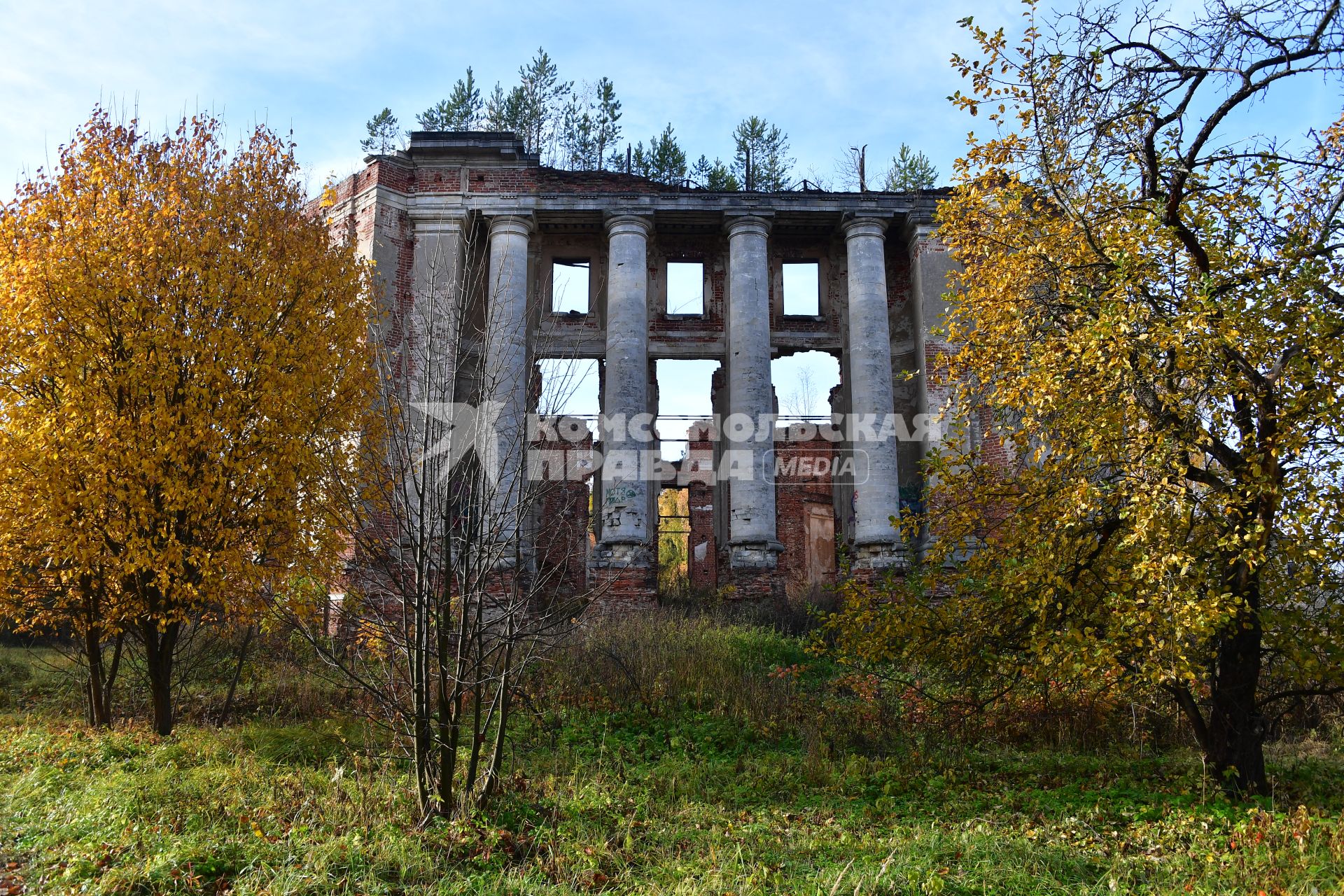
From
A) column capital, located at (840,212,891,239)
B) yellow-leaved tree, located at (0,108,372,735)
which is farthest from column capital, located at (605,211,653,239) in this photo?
yellow-leaved tree, located at (0,108,372,735)

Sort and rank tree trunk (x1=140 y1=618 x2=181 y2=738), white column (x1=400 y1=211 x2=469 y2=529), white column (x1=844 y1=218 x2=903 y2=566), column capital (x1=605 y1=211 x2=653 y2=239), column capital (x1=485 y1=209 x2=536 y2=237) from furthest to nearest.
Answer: column capital (x1=605 y1=211 x2=653 y2=239)
column capital (x1=485 y1=209 x2=536 y2=237)
white column (x1=844 y1=218 x2=903 y2=566)
tree trunk (x1=140 y1=618 x2=181 y2=738)
white column (x1=400 y1=211 x2=469 y2=529)

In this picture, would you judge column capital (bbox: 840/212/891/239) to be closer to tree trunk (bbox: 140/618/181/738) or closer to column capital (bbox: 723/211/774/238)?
column capital (bbox: 723/211/774/238)

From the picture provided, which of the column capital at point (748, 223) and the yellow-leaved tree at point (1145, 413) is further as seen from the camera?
the column capital at point (748, 223)

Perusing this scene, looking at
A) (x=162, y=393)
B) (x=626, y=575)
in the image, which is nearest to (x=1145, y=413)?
Result: (x=162, y=393)

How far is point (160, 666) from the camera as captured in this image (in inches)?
340

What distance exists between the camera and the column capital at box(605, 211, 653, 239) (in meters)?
18.5

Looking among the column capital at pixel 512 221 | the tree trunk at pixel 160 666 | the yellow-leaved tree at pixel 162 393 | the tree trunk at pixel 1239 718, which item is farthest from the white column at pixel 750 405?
the tree trunk at pixel 1239 718

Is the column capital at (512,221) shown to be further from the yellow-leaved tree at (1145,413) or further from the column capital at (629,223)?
the yellow-leaved tree at (1145,413)

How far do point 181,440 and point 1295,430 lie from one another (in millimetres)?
8384

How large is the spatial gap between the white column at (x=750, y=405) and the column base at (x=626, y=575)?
163 cm

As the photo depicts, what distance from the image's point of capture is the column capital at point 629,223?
1852 centimetres

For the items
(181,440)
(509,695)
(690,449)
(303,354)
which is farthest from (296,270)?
Answer: (690,449)

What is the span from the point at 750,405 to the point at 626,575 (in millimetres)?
4136

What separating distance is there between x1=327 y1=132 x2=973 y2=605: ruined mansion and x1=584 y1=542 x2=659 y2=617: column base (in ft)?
0.11
